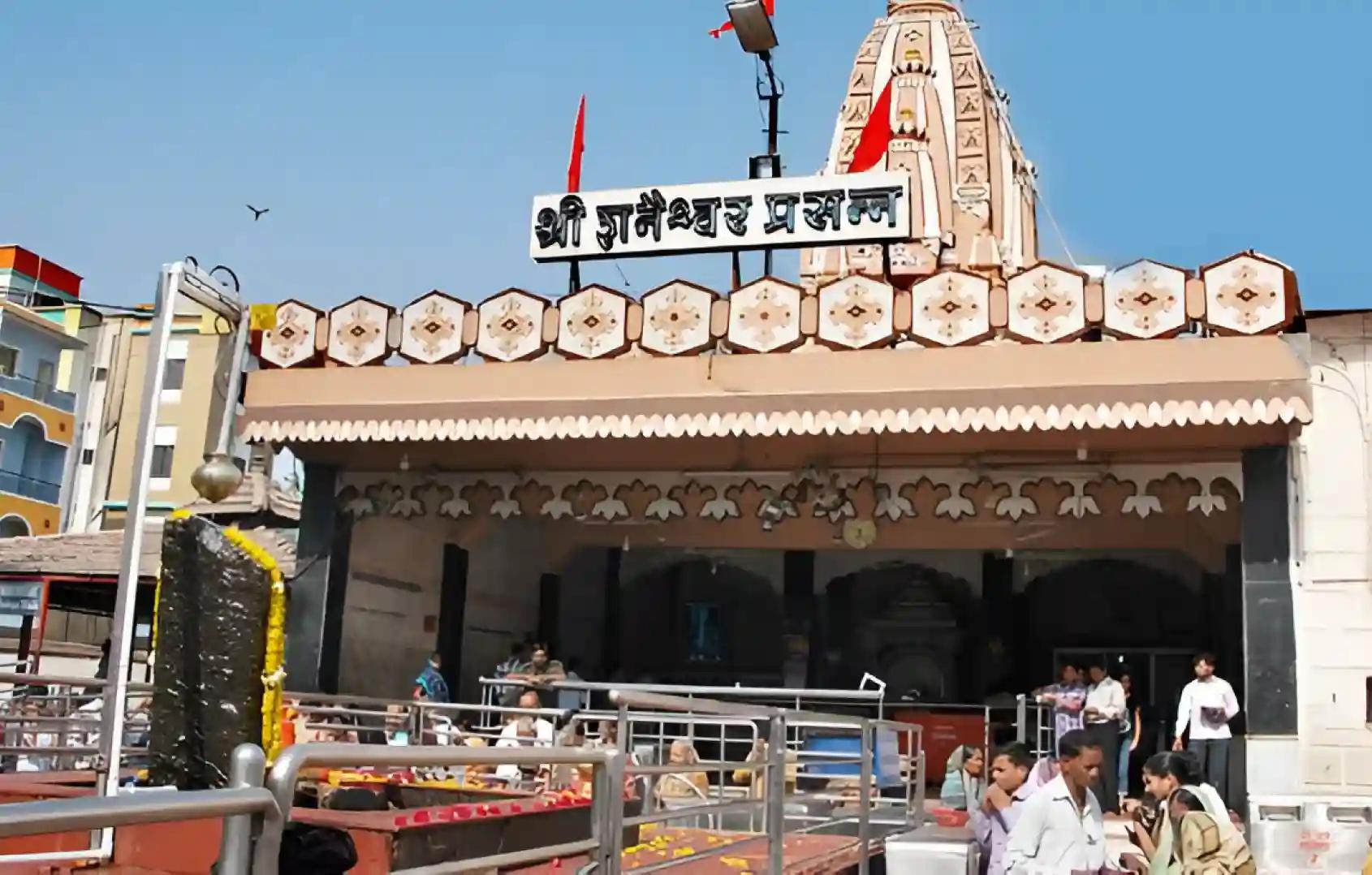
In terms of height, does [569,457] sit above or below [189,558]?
above

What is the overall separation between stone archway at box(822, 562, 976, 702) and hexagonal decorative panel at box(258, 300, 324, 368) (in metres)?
6.83

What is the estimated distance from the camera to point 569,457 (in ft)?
45.2

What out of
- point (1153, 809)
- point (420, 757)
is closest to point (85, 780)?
point (420, 757)

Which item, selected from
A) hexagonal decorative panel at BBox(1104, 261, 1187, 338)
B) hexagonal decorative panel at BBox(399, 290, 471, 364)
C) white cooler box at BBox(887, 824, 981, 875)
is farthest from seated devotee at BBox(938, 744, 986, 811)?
hexagonal decorative panel at BBox(399, 290, 471, 364)

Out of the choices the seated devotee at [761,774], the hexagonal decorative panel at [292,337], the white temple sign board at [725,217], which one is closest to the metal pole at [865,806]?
the seated devotee at [761,774]

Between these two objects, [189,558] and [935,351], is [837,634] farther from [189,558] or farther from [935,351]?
[189,558]

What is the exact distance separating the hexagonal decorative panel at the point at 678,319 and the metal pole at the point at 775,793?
6.17 m

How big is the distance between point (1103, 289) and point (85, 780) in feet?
27.5

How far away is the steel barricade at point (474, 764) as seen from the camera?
8.09 ft

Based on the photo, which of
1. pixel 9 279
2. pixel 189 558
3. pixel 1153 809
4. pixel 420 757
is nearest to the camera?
pixel 420 757

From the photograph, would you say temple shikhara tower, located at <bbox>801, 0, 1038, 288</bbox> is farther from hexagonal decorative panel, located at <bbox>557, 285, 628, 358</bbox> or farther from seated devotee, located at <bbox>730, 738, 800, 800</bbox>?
seated devotee, located at <bbox>730, 738, 800, 800</bbox>

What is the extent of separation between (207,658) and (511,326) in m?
8.56

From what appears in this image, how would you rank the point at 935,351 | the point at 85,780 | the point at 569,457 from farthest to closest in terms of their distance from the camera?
the point at 569,457
the point at 935,351
the point at 85,780

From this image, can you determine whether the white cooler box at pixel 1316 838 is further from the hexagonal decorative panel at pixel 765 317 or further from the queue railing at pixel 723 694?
the hexagonal decorative panel at pixel 765 317
